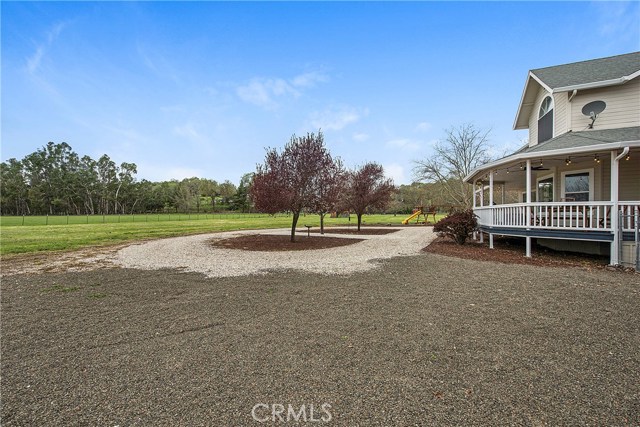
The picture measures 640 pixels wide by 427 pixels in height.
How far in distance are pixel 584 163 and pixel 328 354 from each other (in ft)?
43.3

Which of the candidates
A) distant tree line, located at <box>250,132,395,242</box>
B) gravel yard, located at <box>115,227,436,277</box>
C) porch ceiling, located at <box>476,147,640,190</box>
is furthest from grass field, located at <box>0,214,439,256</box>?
porch ceiling, located at <box>476,147,640,190</box>

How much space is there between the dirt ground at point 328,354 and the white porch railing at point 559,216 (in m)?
3.28

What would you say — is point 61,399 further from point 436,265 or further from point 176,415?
point 436,265

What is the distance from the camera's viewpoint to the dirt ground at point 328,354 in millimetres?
2221

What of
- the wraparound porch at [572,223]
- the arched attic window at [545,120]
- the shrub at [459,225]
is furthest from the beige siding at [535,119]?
the shrub at [459,225]

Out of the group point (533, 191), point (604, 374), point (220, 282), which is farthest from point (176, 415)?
point (533, 191)

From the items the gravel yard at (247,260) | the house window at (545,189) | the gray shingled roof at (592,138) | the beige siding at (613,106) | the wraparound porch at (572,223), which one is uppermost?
the beige siding at (613,106)

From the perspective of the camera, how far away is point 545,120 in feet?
42.9

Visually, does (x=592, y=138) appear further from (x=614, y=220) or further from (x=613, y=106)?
(x=614, y=220)

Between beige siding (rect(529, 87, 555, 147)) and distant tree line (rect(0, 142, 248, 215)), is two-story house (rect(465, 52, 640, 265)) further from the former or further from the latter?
distant tree line (rect(0, 142, 248, 215))

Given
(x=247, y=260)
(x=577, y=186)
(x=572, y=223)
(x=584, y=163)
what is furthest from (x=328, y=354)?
(x=577, y=186)

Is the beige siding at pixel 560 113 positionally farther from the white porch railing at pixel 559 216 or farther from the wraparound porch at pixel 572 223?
the wraparound porch at pixel 572 223

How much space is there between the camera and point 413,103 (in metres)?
23.2

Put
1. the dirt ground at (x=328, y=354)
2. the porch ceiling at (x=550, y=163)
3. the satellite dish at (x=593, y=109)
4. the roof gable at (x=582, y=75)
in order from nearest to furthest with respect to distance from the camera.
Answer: the dirt ground at (x=328, y=354) → the porch ceiling at (x=550, y=163) → the roof gable at (x=582, y=75) → the satellite dish at (x=593, y=109)
